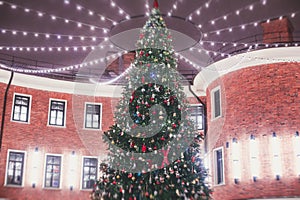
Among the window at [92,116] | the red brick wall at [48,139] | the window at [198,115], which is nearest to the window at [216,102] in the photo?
the window at [198,115]

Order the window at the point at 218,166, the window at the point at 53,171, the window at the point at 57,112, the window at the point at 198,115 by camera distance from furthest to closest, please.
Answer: the window at the point at 198,115, the window at the point at 57,112, the window at the point at 53,171, the window at the point at 218,166

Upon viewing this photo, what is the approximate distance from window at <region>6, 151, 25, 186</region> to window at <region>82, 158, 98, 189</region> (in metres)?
2.52

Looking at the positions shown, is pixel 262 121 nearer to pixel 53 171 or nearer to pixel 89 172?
pixel 89 172

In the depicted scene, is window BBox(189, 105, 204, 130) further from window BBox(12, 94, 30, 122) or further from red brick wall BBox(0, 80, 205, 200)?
window BBox(12, 94, 30, 122)

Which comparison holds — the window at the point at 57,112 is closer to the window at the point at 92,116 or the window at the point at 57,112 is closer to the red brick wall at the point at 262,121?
the window at the point at 92,116

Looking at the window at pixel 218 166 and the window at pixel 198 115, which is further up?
the window at pixel 198 115

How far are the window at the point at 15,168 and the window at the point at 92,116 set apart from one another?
305 centimetres

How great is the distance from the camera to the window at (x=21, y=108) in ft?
56.6

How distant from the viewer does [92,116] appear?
18.7m

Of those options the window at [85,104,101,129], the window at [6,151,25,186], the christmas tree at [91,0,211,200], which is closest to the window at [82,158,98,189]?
the window at [85,104,101,129]

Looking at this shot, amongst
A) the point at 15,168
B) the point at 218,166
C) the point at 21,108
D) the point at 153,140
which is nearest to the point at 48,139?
the point at 21,108

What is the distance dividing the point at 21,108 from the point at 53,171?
9.27 ft

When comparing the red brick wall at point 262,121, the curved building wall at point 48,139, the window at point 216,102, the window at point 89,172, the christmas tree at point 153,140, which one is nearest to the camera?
the christmas tree at point 153,140

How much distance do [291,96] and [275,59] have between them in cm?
145
